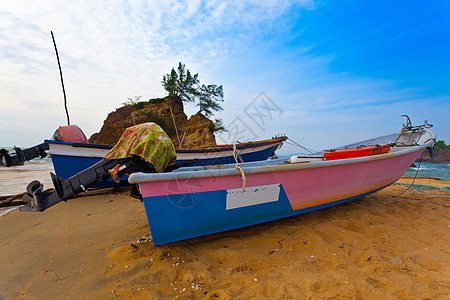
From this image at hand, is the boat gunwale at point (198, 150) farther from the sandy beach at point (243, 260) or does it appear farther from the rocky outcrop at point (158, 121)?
the rocky outcrop at point (158, 121)

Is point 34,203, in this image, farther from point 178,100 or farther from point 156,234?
point 178,100

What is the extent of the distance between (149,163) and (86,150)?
13.5 feet

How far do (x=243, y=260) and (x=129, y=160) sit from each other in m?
1.84

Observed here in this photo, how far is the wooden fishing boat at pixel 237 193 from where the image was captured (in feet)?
6.89

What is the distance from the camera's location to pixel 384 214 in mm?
3525

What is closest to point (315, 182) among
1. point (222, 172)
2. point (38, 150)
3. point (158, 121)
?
point (222, 172)

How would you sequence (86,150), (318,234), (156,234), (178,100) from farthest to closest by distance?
(178,100) → (86,150) → (318,234) → (156,234)

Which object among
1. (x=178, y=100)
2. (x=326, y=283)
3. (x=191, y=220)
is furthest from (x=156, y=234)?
(x=178, y=100)

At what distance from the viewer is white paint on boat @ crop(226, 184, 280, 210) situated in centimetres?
238

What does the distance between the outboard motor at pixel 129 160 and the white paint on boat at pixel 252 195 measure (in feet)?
3.18

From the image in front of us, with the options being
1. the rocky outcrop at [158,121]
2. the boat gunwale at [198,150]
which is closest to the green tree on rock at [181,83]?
the rocky outcrop at [158,121]

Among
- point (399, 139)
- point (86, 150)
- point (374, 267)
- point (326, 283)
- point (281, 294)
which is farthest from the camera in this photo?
point (399, 139)

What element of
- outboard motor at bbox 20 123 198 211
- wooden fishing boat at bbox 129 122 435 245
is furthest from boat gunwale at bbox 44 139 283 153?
wooden fishing boat at bbox 129 122 435 245

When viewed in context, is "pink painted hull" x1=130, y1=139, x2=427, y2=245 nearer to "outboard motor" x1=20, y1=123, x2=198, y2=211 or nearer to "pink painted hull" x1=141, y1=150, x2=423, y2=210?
"pink painted hull" x1=141, y1=150, x2=423, y2=210
